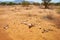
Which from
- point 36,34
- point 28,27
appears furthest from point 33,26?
point 36,34

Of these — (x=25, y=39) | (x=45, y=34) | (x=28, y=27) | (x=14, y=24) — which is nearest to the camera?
(x=25, y=39)

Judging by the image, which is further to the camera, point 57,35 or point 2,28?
point 2,28

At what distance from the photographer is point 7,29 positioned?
43.6ft

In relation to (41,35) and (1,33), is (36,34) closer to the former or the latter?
(41,35)

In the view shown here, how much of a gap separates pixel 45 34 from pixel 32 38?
1.13 m

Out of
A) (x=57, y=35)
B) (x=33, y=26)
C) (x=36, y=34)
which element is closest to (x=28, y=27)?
(x=33, y=26)

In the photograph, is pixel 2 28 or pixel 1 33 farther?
pixel 2 28

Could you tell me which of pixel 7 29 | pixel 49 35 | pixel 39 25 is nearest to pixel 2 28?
pixel 7 29

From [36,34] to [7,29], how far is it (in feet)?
8.43

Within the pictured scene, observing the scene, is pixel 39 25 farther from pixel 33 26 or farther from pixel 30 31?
pixel 30 31

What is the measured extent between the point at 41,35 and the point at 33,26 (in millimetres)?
1943

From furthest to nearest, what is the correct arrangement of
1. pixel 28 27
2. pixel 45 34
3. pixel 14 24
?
pixel 14 24
pixel 28 27
pixel 45 34

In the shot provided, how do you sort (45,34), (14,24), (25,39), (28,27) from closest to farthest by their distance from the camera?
(25,39) → (45,34) → (28,27) → (14,24)

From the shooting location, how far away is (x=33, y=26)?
13.5m
